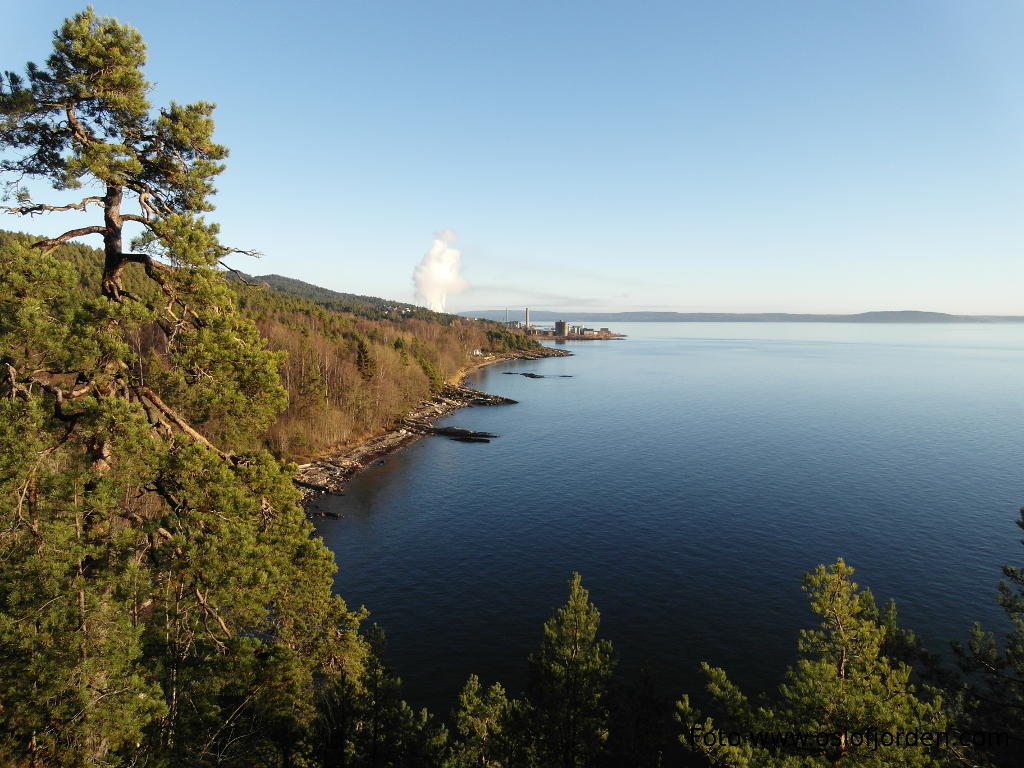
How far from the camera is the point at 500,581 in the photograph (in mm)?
36281

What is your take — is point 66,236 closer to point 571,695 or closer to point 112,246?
point 112,246

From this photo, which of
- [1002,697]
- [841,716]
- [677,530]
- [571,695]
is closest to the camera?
[841,716]

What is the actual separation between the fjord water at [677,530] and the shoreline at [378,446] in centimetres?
277

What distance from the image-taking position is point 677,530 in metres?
44.0

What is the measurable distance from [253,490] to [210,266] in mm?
4625

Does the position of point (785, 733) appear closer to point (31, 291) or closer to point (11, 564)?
point (11, 564)

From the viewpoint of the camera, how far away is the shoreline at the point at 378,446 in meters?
55.7

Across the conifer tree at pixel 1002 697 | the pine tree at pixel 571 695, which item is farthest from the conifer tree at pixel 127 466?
the conifer tree at pixel 1002 697

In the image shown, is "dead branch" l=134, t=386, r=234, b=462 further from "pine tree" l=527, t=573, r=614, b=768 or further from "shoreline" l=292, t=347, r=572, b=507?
"shoreline" l=292, t=347, r=572, b=507

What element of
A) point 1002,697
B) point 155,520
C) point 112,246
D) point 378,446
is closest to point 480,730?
point 155,520

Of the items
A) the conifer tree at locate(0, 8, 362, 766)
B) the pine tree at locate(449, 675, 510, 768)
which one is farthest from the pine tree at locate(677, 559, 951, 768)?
the conifer tree at locate(0, 8, 362, 766)

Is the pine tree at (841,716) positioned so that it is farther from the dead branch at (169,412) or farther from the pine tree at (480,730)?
the dead branch at (169,412)

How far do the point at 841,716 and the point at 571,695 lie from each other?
28.1ft

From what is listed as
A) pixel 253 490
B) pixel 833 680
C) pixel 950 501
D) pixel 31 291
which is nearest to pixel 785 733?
pixel 833 680
